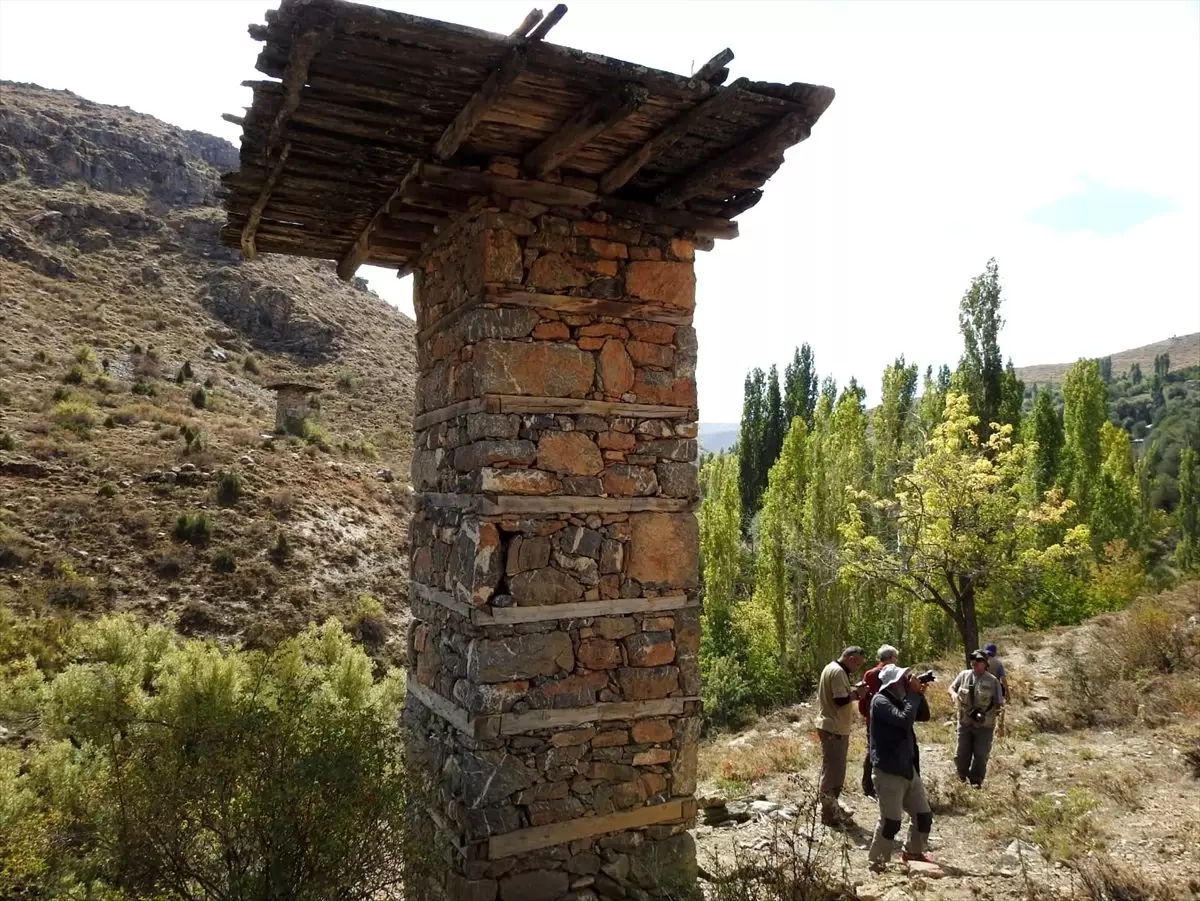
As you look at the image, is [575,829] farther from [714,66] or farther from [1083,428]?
[1083,428]

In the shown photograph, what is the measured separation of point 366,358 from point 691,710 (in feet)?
109

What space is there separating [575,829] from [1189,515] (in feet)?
114

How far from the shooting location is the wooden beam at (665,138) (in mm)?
3660

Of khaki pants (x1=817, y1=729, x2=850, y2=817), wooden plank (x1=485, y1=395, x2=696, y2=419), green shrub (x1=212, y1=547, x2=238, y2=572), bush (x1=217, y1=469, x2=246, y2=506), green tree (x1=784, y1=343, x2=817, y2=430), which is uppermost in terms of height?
green tree (x1=784, y1=343, x2=817, y2=430)

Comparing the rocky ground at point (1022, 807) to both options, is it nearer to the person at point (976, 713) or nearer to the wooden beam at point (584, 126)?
the person at point (976, 713)

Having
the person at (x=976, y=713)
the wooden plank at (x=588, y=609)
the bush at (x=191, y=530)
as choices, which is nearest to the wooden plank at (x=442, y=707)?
the wooden plank at (x=588, y=609)

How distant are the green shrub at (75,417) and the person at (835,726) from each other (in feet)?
63.6

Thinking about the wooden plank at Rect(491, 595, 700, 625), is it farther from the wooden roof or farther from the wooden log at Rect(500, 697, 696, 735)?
the wooden roof

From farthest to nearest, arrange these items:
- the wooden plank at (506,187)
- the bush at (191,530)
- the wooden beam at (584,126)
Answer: the bush at (191,530) → the wooden plank at (506,187) → the wooden beam at (584,126)

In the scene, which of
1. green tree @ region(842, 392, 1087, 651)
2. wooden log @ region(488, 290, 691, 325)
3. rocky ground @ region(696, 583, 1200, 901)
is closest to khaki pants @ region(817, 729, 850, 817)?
rocky ground @ region(696, 583, 1200, 901)

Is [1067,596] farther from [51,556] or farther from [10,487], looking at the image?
[10,487]

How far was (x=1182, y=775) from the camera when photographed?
7188 millimetres

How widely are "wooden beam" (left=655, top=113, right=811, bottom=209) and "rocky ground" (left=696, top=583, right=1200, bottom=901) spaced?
3.55 metres

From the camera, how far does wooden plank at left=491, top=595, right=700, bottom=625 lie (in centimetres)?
422
